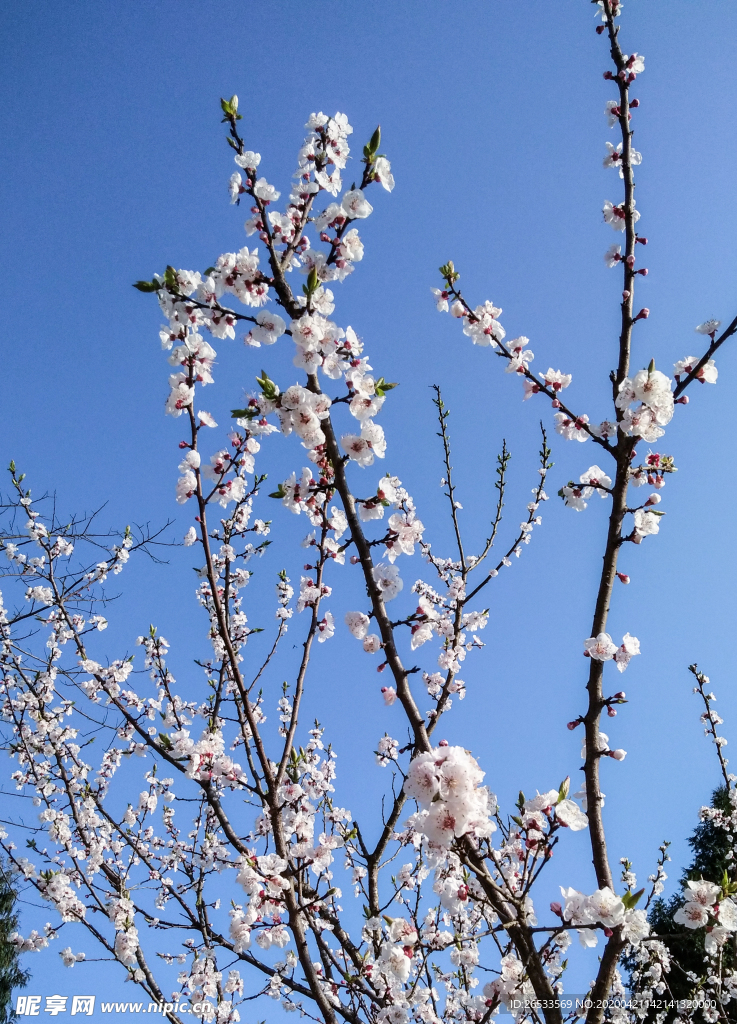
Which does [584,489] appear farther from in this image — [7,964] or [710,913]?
[7,964]

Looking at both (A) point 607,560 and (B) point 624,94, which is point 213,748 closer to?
(A) point 607,560

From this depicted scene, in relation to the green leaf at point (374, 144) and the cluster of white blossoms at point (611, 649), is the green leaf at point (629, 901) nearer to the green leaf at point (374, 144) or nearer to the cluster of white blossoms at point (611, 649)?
the cluster of white blossoms at point (611, 649)

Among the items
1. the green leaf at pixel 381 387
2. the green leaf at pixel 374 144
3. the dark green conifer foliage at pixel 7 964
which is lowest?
the dark green conifer foliage at pixel 7 964

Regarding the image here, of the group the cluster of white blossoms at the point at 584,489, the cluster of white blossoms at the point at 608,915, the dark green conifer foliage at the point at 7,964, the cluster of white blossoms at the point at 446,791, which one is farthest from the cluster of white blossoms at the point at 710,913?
the dark green conifer foliage at the point at 7,964

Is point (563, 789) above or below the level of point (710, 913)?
above

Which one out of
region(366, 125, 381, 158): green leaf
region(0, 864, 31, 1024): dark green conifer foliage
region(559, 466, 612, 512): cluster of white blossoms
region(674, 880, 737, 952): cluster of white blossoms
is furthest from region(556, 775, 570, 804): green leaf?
region(0, 864, 31, 1024): dark green conifer foliage

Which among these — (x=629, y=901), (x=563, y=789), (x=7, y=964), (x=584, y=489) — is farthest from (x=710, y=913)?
(x=7, y=964)

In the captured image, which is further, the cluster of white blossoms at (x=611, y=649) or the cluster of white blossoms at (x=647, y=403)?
the cluster of white blossoms at (x=647, y=403)

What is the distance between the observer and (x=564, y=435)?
321cm

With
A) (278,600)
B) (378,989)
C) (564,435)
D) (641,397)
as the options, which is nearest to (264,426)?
(564,435)

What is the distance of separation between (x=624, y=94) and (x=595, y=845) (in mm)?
3871

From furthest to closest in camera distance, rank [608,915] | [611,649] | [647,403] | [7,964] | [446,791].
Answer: [7,964]
[647,403]
[611,649]
[608,915]
[446,791]

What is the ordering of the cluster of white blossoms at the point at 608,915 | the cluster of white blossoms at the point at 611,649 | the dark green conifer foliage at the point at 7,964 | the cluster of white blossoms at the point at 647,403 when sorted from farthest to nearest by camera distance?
the dark green conifer foliage at the point at 7,964 < the cluster of white blossoms at the point at 647,403 < the cluster of white blossoms at the point at 611,649 < the cluster of white blossoms at the point at 608,915

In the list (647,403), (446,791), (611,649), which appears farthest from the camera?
(647,403)
